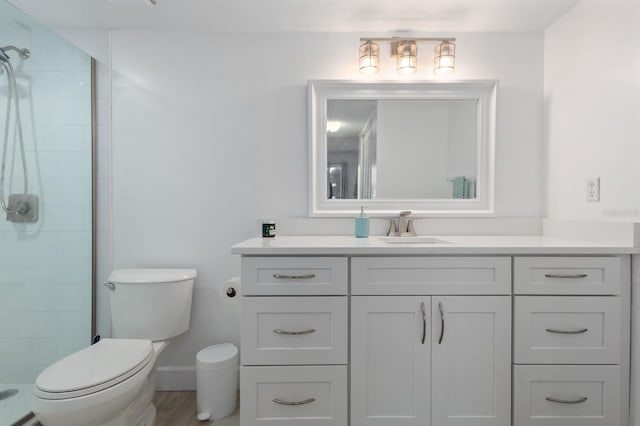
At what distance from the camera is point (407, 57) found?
1820 millimetres

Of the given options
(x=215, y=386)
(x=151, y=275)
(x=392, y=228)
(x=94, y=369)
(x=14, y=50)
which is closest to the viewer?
(x=94, y=369)

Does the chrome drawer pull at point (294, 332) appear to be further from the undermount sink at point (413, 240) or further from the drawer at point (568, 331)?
the drawer at point (568, 331)

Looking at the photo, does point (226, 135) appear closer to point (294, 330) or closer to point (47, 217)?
point (47, 217)

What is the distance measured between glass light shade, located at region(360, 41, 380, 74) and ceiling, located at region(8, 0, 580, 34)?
0.46 feet

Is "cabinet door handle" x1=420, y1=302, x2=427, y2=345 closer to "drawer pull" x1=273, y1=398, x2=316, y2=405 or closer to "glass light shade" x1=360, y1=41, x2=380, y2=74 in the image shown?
"drawer pull" x1=273, y1=398, x2=316, y2=405

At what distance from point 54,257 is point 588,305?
2574 millimetres

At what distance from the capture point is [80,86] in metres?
1.87

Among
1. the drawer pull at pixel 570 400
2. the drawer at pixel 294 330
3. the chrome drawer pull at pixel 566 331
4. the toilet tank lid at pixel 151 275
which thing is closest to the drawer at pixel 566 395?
the drawer pull at pixel 570 400

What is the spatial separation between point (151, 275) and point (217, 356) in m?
0.56

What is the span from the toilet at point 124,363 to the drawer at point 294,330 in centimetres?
48

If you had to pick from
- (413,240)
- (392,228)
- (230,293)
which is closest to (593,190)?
(413,240)

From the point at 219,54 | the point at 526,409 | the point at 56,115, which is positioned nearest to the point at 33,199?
the point at 56,115

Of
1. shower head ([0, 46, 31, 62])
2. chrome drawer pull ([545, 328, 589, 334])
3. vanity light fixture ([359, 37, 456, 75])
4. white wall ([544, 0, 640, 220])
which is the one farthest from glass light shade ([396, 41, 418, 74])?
shower head ([0, 46, 31, 62])

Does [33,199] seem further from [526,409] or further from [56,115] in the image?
[526,409]
